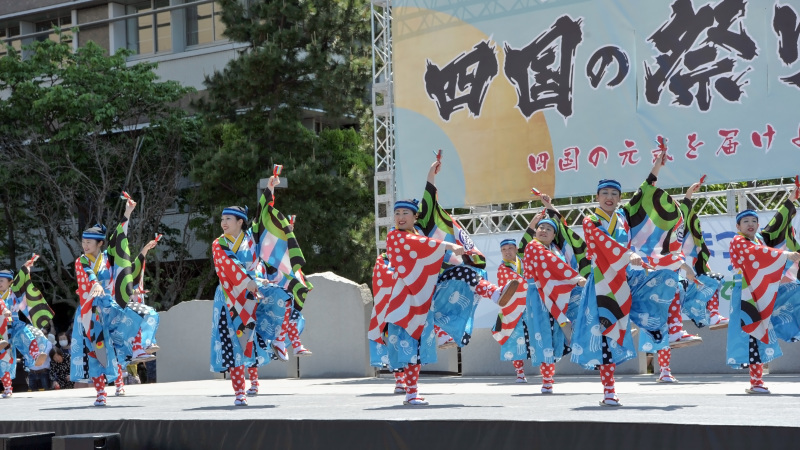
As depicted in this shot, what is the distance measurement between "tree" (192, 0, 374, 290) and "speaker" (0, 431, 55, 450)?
30.8 ft

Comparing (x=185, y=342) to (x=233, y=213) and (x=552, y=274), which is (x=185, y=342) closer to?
(x=233, y=213)

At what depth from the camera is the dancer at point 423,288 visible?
6844 millimetres

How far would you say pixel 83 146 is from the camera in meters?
18.0

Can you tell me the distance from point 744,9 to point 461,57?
3.24 metres

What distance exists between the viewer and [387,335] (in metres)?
7.07

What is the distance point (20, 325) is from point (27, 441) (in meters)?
5.60

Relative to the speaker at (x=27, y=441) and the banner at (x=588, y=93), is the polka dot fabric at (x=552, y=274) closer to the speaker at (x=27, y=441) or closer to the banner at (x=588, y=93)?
the banner at (x=588, y=93)

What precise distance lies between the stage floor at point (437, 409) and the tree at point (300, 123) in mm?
Answer: 5831

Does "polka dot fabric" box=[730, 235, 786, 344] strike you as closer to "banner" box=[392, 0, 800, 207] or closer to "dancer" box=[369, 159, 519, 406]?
"dancer" box=[369, 159, 519, 406]

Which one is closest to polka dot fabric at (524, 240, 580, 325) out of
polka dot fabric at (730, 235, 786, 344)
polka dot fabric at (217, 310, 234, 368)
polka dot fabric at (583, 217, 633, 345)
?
polka dot fabric at (730, 235, 786, 344)

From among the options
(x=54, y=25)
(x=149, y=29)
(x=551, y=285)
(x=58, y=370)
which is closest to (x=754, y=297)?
(x=551, y=285)

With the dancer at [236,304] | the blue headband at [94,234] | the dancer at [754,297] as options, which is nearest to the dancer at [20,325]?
the blue headband at [94,234]

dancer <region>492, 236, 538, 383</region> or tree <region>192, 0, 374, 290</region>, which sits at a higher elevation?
tree <region>192, 0, 374, 290</region>

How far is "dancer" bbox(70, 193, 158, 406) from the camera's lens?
8.49 metres
